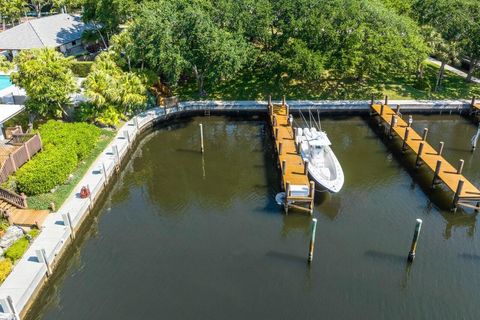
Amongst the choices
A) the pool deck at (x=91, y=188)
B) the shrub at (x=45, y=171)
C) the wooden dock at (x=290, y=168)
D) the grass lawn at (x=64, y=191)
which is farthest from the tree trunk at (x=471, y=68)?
the shrub at (x=45, y=171)

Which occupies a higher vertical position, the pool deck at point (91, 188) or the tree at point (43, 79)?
the tree at point (43, 79)

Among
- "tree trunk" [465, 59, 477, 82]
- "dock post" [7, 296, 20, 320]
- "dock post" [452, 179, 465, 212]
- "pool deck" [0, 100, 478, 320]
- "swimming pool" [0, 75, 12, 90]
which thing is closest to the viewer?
"dock post" [7, 296, 20, 320]

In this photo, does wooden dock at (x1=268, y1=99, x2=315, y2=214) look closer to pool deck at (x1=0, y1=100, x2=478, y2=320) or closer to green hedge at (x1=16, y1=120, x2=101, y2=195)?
pool deck at (x1=0, y1=100, x2=478, y2=320)

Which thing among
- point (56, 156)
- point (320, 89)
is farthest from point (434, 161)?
point (56, 156)

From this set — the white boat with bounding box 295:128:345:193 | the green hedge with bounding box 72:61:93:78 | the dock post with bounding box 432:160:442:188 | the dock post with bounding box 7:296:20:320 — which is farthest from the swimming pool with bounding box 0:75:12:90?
the dock post with bounding box 432:160:442:188

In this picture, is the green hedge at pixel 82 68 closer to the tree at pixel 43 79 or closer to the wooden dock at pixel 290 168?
the tree at pixel 43 79

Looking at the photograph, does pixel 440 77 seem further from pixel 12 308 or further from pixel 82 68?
pixel 12 308
